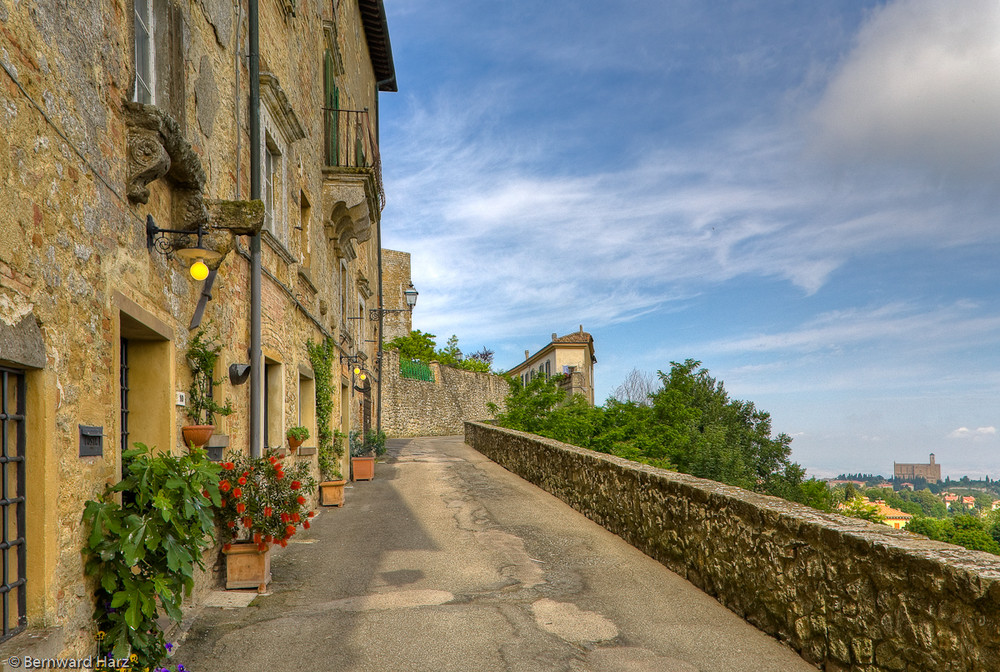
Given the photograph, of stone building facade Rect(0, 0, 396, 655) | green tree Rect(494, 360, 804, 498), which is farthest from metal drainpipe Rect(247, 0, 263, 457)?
green tree Rect(494, 360, 804, 498)

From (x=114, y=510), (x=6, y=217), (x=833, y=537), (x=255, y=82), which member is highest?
(x=255, y=82)

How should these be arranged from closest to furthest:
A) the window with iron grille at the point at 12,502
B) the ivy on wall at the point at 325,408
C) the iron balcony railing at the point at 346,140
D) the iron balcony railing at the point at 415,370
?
the window with iron grille at the point at 12,502 → the ivy on wall at the point at 325,408 → the iron balcony railing at the point at 346,140 → the iron balcony railing at the point at 415,370

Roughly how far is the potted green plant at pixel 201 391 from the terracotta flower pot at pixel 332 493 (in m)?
5.08

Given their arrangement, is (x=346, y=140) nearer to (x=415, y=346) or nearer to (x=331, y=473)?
(x=331, y=473)

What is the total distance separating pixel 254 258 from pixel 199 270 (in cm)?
217

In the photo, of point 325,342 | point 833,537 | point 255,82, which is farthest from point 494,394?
point 833,537

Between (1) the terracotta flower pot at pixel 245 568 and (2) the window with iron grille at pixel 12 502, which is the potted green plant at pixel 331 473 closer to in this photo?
(1) the terracotta flower pot at pixel 245 568

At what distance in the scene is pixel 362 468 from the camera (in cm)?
1426

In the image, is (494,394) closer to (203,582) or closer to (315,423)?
(315,423)

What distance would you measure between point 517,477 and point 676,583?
335 inches

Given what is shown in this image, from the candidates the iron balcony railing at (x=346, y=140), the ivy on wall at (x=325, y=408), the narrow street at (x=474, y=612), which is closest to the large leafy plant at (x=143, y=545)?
the narrow street at (x=474, y=612)

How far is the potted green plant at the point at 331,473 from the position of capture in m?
10.9

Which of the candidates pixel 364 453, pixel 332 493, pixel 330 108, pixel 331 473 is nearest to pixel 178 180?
pixel 332 493

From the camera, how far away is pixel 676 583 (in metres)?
6.08
